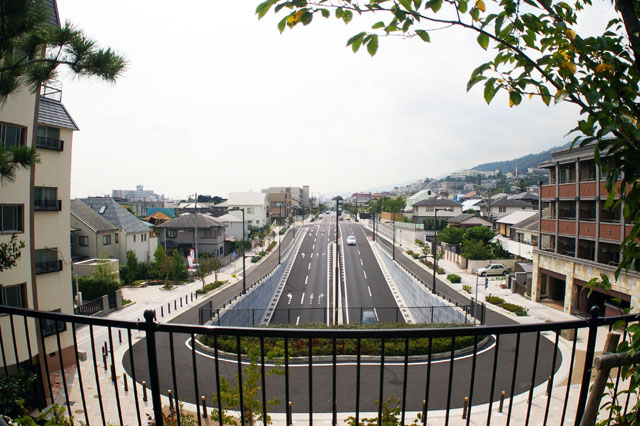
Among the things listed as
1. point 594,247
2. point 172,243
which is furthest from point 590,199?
point 172,243

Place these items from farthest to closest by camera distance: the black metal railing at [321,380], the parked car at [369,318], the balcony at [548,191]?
the balcony at [548,191]
the parked car at [369,318]
the black metal railing at [321,380]

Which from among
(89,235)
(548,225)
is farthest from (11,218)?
(548,225)

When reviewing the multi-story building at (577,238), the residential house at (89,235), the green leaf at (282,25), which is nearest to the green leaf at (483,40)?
the green leaf at (282,25)

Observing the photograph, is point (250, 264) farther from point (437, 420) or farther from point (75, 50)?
point (75, 50)

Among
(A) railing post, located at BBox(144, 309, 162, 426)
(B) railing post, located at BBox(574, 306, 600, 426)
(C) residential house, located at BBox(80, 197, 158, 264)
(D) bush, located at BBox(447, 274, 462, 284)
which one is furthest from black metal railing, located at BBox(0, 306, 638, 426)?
(C) residential house, located at BBox(80, 197, 158, 264)

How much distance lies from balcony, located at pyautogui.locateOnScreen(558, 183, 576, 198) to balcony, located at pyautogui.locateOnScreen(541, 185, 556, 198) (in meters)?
0.64

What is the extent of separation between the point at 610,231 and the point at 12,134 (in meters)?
24.9

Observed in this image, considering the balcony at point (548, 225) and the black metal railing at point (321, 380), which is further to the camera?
the balcony at point (548, 225)

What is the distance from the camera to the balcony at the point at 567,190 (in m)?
20.8

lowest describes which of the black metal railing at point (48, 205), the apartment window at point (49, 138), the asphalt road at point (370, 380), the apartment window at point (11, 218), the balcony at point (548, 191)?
the asphalt road at point (370, 380)

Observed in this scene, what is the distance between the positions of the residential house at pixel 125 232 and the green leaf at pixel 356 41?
110 feet

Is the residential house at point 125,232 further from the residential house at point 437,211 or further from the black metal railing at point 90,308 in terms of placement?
the residential house at point 437,211

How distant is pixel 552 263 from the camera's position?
894 inches

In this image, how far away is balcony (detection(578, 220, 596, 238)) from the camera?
1928cm
